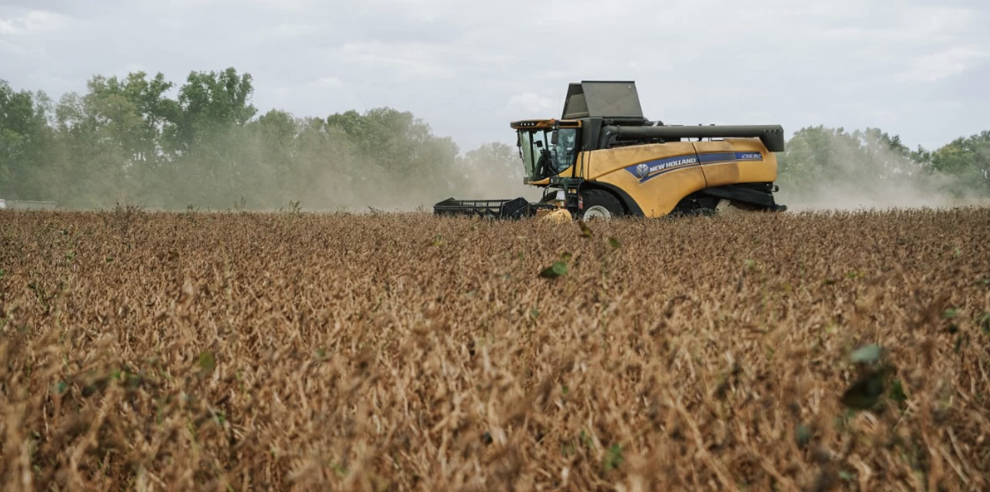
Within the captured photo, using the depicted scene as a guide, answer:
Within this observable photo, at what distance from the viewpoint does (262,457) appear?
2.18m

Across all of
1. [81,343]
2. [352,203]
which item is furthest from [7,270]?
[352,203]

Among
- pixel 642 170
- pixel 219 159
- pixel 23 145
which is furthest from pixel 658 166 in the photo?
pixel 23 145

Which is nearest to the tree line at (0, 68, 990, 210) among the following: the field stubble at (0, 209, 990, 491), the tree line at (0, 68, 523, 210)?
the tree line at (0, 68, 523, 210)

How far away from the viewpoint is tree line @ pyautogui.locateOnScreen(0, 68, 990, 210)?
49.3m

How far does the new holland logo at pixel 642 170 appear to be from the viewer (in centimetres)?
1413

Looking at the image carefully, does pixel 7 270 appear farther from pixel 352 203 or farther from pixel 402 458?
pixel 352 203

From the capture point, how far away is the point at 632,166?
1416cm

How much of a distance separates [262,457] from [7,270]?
4816mm

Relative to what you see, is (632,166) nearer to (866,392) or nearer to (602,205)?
(602,205)

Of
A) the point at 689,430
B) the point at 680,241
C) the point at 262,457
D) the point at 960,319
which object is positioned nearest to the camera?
the point at 689,430

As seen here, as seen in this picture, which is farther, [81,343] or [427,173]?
[427,173]

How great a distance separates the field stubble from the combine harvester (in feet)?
26.0

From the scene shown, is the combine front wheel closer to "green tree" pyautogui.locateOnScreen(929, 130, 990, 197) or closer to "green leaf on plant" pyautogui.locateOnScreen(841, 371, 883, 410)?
"green leaf on plant" pyautogui.locateOnScreen(841, 371, 883, 410)

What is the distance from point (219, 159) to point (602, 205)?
4205 cm
